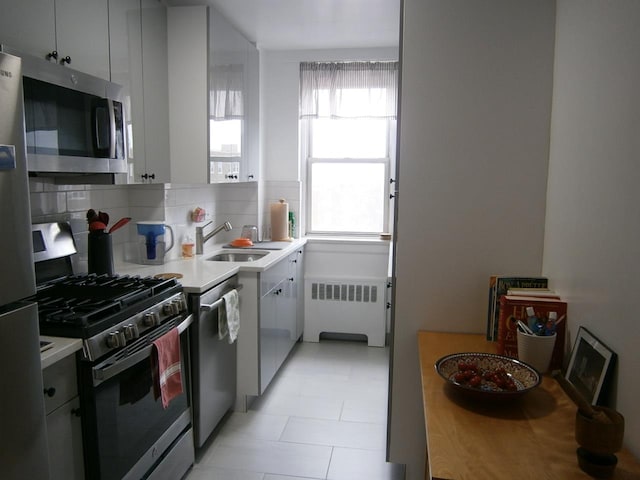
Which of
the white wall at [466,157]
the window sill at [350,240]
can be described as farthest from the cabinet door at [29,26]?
the window sill at [350,240]

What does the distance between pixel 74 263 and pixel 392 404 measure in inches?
66.0

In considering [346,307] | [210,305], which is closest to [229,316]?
[210,305]

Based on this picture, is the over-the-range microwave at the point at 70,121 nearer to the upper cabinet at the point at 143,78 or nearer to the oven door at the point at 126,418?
the upper cabinet at the point at 143,78

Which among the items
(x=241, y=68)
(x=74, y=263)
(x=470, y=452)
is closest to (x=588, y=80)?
(x=470, y=452)

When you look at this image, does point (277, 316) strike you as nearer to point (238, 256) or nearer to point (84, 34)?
point (238, 256)

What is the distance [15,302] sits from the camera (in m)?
1.30

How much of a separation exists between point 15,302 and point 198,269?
1758 millimetres

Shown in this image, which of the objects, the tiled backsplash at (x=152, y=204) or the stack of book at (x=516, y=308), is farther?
the tiled backsplash at (x=152, y=204)

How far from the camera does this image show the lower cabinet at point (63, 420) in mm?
1652

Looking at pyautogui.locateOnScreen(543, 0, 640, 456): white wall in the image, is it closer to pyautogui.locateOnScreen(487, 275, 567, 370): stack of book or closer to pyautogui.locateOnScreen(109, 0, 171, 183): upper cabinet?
pyautogui.locateOnScreen(487, 275, 567, 370): stack of book

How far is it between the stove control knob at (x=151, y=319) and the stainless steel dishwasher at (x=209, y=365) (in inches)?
15.6

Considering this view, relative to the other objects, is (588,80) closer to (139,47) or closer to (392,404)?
(392,404)

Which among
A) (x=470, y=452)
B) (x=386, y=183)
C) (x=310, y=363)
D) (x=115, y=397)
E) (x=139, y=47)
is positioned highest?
(x=139, y=47)

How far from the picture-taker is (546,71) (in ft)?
6.77
